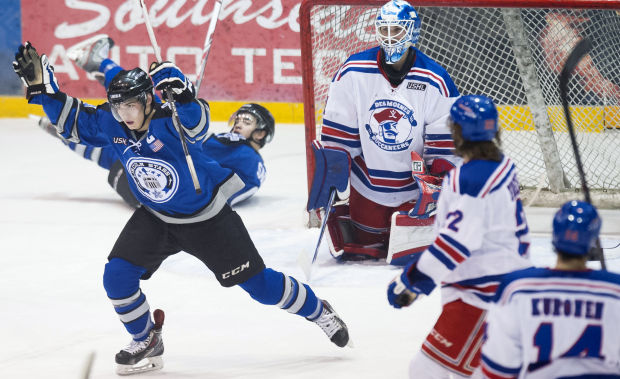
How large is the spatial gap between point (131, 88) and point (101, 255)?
192 centimetres

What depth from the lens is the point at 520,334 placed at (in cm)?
196

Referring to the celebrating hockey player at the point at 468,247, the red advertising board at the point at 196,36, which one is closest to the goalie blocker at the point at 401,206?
the celebrating hockey player at the point at 468,247

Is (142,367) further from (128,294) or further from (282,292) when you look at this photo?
(282,292)

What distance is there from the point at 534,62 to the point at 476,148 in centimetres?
346

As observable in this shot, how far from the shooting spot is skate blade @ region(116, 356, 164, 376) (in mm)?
3303

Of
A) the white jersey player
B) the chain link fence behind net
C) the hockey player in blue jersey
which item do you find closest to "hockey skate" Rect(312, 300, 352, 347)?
the hockey player in blue jersey

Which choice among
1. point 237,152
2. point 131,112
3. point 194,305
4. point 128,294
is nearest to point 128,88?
point 131,112

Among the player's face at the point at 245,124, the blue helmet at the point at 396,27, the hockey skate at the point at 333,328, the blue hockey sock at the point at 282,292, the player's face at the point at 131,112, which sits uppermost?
the blue helmet at the point at 396,27

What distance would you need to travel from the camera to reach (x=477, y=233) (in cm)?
232

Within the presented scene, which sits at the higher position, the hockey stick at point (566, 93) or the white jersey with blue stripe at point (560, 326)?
the hockey stick at point (566, 93)

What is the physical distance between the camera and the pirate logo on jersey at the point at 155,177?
323cm

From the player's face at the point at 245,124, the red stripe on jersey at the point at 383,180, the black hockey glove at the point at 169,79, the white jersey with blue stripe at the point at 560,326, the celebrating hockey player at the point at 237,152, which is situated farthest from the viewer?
the player's face at the point at 245,124

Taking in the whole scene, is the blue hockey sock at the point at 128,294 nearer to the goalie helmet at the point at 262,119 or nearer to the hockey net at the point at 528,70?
the hockey net at the point at 528,70

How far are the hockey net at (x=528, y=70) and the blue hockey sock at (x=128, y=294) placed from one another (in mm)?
2171
